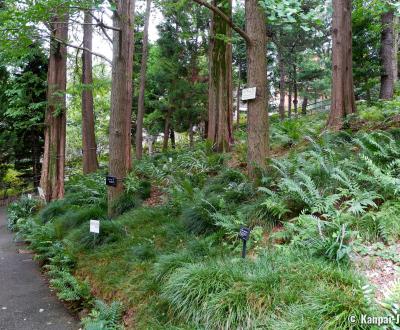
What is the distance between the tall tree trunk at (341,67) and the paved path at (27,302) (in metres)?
6.72

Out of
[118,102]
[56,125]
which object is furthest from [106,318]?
[56,125]

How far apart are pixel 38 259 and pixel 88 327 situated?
11.4ft

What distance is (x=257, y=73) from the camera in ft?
15.8

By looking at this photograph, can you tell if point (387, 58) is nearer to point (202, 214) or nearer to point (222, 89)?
point (222, 89)

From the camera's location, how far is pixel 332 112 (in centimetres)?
804

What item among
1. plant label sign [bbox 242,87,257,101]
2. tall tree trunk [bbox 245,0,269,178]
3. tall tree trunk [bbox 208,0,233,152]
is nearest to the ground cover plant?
tall tree trunk [bbox 245,0,269,178]

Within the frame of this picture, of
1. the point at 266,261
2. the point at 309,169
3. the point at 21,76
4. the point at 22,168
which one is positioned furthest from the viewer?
the point at 22,168

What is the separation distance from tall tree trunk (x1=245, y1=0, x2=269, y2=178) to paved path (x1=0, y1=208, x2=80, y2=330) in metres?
3.40

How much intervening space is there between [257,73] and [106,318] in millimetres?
3741

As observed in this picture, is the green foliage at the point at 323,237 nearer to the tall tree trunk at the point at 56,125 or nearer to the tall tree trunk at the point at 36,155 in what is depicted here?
the tall tree trunk at the point at 56,125

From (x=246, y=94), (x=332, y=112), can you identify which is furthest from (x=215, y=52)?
(x=246, y=94)

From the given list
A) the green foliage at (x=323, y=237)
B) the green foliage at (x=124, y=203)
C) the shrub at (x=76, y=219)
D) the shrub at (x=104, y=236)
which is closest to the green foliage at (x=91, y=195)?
the shrub at (x=76, y=219)

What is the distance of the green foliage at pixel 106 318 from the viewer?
340 cm

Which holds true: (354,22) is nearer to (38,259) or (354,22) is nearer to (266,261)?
(266,261)
